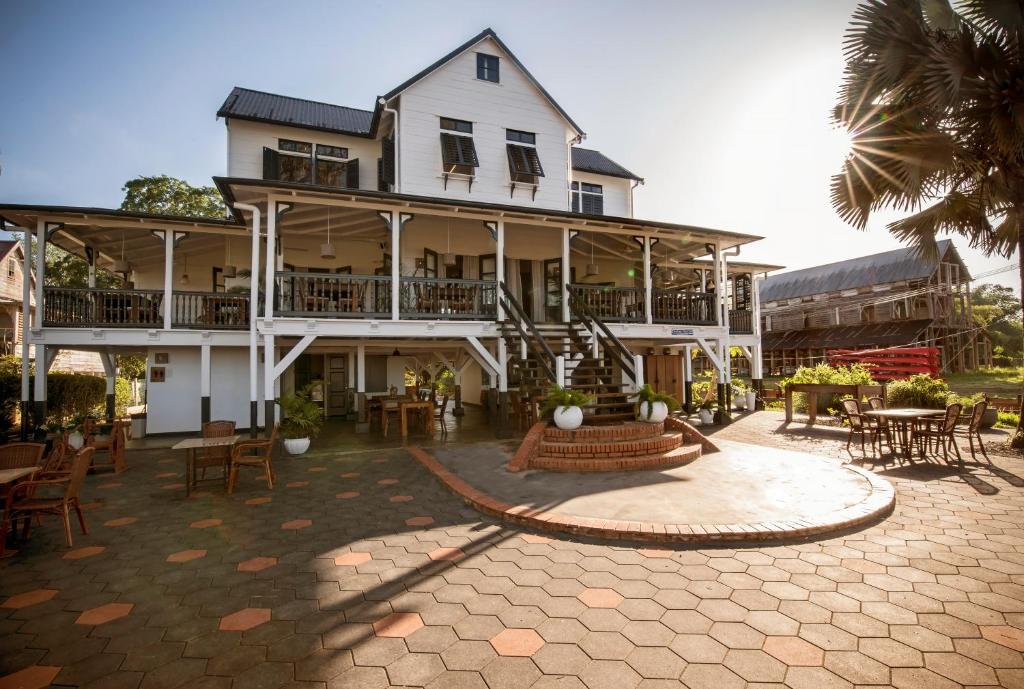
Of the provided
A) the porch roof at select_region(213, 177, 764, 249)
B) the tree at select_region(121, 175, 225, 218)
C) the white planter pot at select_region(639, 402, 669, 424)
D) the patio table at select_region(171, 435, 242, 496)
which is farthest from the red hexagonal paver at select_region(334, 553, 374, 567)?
the tree at select_region(121, 175, 225, 218)

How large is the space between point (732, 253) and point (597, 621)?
15.5 m

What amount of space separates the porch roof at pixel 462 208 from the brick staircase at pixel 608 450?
18.7ft

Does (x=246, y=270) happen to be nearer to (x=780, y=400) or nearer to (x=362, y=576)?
(x=362, y=576)

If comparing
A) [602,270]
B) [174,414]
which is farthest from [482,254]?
[174,414]

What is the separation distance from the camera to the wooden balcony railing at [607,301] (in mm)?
12469

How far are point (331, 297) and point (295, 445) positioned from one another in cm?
326

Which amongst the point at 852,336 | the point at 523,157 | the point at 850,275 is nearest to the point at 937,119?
the point at 523,157

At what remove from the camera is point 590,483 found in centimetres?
643

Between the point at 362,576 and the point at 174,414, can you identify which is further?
the point at 174,414

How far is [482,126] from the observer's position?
14172mm

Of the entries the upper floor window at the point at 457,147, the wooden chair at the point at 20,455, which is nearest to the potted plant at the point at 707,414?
the upper floor window at the point at 457,147

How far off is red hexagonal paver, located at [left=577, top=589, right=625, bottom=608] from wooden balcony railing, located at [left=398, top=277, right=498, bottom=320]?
826 cm

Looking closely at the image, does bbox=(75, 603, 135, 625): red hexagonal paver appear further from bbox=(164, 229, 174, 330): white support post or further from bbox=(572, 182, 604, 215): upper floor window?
bbox=(572, 182, 604, 215): upper floor window

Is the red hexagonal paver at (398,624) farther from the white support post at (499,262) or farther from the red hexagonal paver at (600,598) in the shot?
the white support post at (499,262)
